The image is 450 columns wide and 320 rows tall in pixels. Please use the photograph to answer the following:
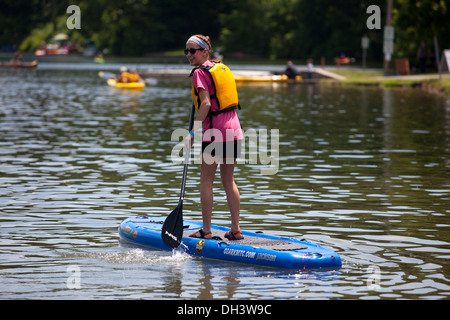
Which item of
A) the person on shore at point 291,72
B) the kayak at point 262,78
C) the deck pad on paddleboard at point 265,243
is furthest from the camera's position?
the person on shore at point 291,72

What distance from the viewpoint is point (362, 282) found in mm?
8430

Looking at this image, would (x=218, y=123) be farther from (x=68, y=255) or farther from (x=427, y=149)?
(x=427, y=149)

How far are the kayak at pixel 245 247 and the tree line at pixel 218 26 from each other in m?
42.1

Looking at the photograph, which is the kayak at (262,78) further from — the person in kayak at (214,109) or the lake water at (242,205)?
the person in kayak at (214,109)

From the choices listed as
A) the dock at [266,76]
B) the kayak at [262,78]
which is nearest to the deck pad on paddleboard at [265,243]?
the dock at [266,76]

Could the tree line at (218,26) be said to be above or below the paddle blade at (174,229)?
above

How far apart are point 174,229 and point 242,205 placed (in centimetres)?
301

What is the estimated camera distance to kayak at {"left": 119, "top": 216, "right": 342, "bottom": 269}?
8.96 m

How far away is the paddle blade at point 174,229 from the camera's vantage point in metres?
9.74

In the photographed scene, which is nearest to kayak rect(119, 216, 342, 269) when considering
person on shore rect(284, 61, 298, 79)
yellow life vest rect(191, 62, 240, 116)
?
yellow life vest rect(191, 62, 240, 116)

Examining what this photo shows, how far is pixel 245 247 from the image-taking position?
9.27 meters
